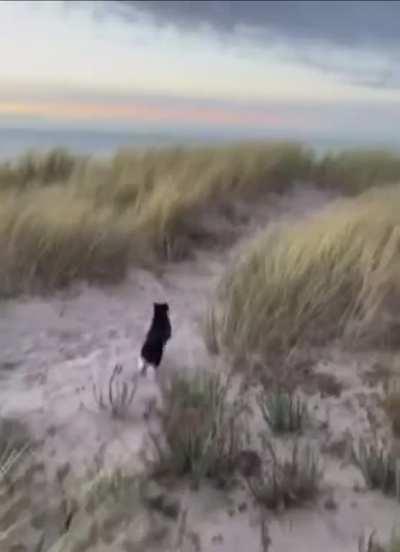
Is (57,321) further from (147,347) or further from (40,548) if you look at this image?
(40,548)

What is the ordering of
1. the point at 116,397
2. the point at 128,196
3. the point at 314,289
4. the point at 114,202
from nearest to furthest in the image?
the point at 116,397
the point at 314,289
the point at 114,202
the point at 128,196

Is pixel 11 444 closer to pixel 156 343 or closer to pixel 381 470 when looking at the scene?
pixel 156 343

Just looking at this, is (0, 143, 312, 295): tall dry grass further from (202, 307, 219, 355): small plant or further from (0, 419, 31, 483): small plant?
(0, 419, 31, 483): small plant

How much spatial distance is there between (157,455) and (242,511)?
0.30 meters

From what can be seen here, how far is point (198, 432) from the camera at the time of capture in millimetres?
2602

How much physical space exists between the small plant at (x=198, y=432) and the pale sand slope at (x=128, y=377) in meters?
0.08

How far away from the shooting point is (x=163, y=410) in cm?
285

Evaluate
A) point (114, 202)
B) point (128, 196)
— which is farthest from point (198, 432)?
point (128, 196)

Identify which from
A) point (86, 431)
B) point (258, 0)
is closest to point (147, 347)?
point (86, 431)

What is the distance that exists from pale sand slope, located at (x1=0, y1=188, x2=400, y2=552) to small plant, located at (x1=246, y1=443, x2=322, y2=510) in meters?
0.04

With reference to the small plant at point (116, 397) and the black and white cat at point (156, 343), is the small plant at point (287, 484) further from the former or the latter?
the black and white cat at point (156, 343)

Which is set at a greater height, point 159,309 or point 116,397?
point 159,309

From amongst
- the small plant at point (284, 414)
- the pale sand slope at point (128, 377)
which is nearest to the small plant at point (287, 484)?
the pale sand slope at point (128, 377)

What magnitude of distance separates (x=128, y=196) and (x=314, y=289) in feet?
6.18
